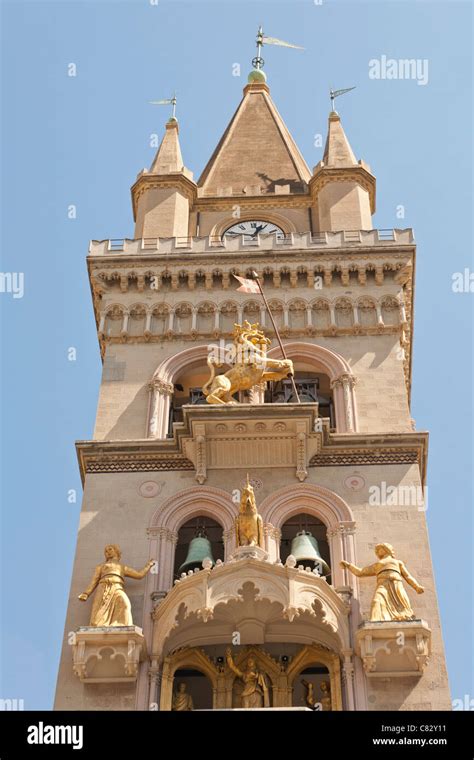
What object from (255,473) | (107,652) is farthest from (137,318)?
(107,652)

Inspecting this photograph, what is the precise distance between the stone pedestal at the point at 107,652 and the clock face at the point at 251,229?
19640 mm

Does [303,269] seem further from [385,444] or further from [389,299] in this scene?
[385,444]

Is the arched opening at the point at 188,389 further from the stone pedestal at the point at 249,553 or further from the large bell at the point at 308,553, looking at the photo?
the stone pedestal at the point at 249,553

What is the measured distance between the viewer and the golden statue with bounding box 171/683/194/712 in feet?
98.9

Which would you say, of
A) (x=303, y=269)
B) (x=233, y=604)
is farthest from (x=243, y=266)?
(x=233, y=604)

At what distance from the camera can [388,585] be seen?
1214 inches

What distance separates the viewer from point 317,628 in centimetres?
3088

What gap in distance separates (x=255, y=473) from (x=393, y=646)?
7.02m

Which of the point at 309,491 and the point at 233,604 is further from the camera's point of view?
the point at 309,491

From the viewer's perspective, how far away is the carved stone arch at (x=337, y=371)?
1455 inches

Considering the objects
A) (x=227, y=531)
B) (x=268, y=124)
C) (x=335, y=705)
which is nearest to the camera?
(x=335, y=705)

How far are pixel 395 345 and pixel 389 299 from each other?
1914 mm

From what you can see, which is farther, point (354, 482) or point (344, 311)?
point (344, 311)

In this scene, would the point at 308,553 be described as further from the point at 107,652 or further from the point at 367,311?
the point at 367,311
